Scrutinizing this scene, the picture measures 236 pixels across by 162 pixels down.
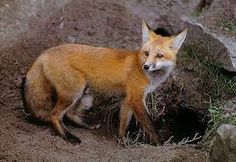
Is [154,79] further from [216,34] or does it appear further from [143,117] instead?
[216,34]

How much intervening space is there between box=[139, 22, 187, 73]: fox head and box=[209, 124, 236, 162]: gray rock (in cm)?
162

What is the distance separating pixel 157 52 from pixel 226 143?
6.13 feet

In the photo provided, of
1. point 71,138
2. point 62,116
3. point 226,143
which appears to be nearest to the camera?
point 226,143

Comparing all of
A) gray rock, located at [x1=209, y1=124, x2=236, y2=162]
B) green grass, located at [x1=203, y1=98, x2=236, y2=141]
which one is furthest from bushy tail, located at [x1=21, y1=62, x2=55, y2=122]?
gray rock, located at [x1=209, y1=124, x2=236, y2=162]

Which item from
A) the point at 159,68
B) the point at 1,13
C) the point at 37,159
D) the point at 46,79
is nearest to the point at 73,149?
the point at 37,159

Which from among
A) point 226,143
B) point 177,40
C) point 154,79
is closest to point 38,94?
point 154,79

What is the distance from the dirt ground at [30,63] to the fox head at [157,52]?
899 millimetres

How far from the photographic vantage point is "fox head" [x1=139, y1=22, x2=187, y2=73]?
660 cm

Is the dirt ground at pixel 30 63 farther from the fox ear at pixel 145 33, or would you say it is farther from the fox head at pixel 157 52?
the fox ear at pixel 145 33

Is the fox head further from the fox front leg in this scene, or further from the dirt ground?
the dirt ground

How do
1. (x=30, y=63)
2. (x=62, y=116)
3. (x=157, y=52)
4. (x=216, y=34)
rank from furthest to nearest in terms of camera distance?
(x=30, y=63) < (x=216, y=34) < (x=62, y=116) < (x=157, y=52)

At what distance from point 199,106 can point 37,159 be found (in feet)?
7.53

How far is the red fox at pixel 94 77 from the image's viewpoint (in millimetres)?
6746

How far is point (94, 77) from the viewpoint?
22.5 feet
